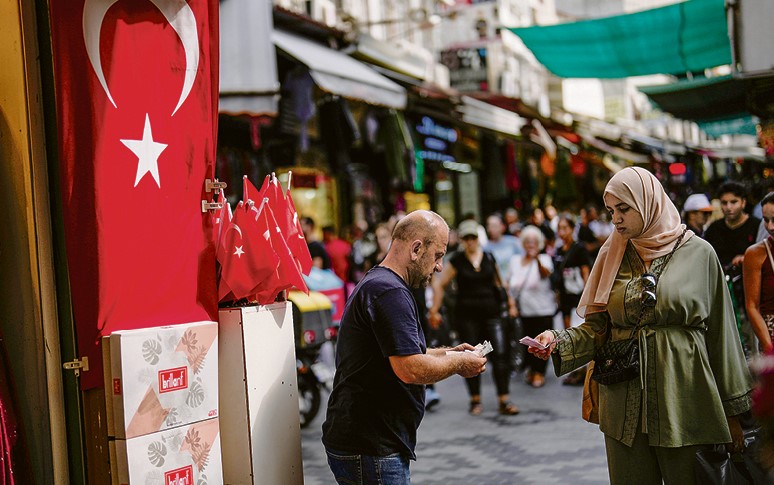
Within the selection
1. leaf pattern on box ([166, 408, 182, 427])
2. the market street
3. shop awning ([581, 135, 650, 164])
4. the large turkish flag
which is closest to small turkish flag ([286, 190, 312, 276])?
the large turkish flag

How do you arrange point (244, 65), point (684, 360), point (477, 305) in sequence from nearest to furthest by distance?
1. point (684, 360)
2. point (244, 65)
3. point (477, 305)

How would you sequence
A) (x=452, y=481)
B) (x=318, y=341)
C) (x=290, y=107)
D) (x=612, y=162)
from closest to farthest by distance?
(x=452, y=481) → (x=318, y=341) → (x=290, y=107) → (x=612, y=162)

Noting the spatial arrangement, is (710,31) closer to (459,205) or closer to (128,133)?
(128,133)

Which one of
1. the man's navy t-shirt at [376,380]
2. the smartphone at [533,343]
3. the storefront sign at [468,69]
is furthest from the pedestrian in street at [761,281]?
the storefront sign at [468,69]

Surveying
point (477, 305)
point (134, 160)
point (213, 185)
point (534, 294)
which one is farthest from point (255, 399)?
point (534, 294)

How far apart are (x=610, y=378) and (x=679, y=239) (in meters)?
0.75

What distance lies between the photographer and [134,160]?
4.22 metres

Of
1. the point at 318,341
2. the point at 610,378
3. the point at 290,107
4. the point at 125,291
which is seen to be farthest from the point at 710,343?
the point at 290,107

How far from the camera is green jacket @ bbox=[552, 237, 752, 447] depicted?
14.1 feet

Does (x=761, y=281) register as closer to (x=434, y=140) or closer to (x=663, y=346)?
(x=663, y=346)

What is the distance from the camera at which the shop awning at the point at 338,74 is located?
38.6 ft

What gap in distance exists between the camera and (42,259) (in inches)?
163

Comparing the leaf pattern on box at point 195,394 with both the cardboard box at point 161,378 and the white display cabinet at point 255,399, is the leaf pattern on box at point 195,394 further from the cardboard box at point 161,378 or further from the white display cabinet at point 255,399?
the white display cabinet at point 255,399

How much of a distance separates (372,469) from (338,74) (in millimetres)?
8770
